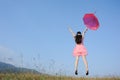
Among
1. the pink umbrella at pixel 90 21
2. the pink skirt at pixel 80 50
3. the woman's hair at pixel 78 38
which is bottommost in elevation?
the pink skirt at pixel 80 50

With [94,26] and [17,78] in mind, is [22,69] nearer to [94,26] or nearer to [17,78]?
[17,78]

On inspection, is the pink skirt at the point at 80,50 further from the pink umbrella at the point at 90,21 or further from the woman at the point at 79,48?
the pink umbrella at the point at 90,21

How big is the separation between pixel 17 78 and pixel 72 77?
305 centimetres

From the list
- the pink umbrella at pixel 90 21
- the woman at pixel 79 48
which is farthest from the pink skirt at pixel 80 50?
the pink umbrella at pixel 90 21

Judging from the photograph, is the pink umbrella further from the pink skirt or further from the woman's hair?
the pink skirt

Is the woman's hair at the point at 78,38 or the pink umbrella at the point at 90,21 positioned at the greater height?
the pink umbrella at the point at 90,21

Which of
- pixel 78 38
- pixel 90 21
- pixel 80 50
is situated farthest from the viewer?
pixel 90 21

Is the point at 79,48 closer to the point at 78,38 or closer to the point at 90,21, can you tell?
the point at 78,38

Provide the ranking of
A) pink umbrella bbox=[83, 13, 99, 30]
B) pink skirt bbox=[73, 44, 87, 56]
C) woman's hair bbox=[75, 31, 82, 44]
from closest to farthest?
pink skirt bbox=[73, 44, 87, 56]
woman's hair bbox=[75, 31, 82, 44]
pink umbrella bbox=[83, 13, 99, 30]

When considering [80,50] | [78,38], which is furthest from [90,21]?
[80,50]

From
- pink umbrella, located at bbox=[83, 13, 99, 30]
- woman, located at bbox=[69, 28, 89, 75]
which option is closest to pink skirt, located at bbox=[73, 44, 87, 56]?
woman, located at bbox=[69, 28, 89, 75]

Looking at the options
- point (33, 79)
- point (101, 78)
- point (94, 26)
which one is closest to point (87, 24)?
point (94, 26)

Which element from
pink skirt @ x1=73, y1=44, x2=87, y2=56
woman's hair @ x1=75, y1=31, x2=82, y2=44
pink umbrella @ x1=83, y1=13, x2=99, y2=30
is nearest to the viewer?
pink skirt @ x1=73, y1=44, x2=87, y2=56

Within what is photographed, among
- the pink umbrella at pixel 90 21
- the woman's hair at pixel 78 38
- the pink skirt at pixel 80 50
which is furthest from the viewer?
the pink umbrella at pixel 90 21
